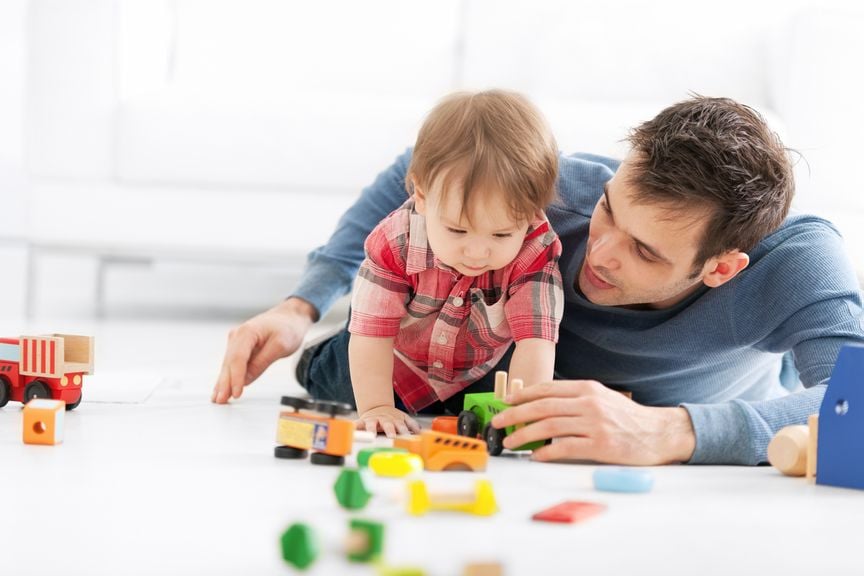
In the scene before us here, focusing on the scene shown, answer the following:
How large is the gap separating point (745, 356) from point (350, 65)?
1906 millimetres

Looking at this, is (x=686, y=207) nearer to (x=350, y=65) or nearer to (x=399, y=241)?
(x=399, y=241)

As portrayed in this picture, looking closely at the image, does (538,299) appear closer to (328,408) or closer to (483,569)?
(328,408)

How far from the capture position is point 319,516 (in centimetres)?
88

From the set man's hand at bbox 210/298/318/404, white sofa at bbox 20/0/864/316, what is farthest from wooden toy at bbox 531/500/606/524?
white sofa at bbox 20/0/864/316

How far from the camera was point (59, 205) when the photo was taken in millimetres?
2570

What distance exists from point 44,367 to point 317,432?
0.42 meters

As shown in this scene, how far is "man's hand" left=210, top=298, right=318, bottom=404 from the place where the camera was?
4.91 feet

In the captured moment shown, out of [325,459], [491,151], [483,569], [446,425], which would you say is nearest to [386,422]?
[446,425]

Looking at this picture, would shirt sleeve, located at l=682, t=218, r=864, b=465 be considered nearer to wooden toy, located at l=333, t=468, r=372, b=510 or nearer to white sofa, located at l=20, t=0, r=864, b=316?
wooden toy, located at l=333, t=468, r=372, b=510

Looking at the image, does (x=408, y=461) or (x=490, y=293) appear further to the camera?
(x=490, y=293)

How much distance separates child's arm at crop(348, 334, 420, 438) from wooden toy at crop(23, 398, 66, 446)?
13.1 inches

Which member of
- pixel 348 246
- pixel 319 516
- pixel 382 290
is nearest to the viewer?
pixel 319 516

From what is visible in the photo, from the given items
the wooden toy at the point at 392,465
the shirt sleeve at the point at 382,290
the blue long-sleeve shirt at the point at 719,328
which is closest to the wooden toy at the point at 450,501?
the wooden toy at the point at 392,465

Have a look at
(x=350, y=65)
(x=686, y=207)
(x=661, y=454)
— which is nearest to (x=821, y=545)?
(x=661, y=454)
